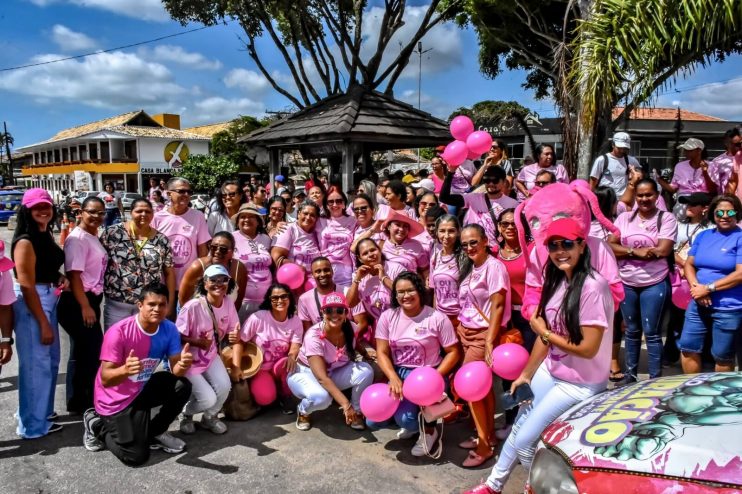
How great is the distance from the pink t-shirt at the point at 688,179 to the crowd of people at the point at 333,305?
172 cm

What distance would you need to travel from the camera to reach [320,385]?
4.37 metres

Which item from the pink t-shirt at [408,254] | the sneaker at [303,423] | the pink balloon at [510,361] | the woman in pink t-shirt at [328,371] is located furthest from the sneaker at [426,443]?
the pink t-shirt at [408,254]

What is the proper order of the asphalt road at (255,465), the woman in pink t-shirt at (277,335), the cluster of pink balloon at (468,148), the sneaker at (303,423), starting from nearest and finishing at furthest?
1. the asphalt road at (255,465)
2. the sneaker at (303,423)
3. the woman in pink t-shirt at (277,335)
4. the cluster of pink balloon at (468,148)

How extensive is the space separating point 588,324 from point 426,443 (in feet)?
5.47

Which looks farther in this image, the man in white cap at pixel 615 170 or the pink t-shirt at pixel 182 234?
the man in white cap at pixel 615 170

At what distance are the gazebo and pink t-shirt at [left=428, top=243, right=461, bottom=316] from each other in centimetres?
624

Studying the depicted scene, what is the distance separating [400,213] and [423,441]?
207 cm

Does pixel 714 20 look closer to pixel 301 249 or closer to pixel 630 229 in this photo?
pixel 630 229

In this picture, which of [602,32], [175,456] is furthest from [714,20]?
[175,456]

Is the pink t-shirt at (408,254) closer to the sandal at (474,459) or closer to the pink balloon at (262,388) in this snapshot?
the pink balloon at (262,388)

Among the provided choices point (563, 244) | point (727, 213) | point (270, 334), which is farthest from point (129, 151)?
point (563, 244)

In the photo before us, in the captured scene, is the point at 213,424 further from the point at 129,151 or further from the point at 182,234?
the point at 129,151

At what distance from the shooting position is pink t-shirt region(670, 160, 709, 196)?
22.0 ft

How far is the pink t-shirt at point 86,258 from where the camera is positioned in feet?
14.2
